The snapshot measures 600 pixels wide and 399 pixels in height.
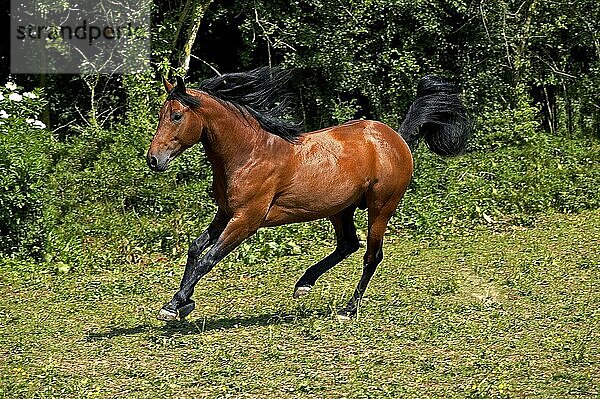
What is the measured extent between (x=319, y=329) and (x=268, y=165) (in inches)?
53.2

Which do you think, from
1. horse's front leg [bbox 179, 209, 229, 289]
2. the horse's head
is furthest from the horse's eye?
horse's front leg [bbox 179, 209, 229, 289]

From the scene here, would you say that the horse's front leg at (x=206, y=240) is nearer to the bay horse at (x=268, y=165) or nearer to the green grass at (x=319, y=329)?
the bay horse at (x=268, y=165)

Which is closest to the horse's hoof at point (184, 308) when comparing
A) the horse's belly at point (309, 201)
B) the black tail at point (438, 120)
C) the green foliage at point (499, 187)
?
the horse's belly at point (309, 201)

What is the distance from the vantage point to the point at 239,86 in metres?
7.62

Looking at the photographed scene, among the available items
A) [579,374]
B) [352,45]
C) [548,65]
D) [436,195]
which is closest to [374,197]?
[579,374]

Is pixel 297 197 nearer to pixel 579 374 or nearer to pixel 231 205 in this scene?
pixel 231 205

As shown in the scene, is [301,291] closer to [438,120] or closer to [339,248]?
[339,248]

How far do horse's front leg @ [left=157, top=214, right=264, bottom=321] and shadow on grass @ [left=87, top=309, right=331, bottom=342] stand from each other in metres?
→ 0.42

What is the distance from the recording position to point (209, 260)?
7223 millimetres

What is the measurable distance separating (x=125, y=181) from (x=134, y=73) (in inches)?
134

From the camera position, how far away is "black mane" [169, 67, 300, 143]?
757 centimetres

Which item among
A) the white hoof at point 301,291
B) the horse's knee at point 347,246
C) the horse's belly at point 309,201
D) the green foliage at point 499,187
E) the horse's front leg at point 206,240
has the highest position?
the horse's belly at point 309,201

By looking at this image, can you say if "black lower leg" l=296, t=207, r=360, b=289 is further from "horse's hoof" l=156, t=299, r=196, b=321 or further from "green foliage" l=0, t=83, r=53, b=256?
"green foliage" l=0, t=83, r=53, b=256

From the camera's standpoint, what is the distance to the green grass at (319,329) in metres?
6.14
